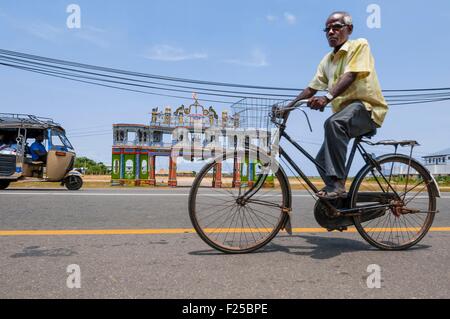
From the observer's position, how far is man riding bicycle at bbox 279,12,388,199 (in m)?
2.88

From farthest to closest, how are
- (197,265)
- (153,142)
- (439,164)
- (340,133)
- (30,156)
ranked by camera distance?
1. (439,164)
2. (153,142)
3. (30,156)
4. (340,133)
5. (197,265)

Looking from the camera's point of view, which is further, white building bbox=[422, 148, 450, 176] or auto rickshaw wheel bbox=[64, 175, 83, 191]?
white building bbox=[422, 148, 450, 176]

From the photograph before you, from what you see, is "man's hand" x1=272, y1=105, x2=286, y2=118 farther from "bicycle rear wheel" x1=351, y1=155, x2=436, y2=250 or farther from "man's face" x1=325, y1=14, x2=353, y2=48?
"bicycle rear wheel" x1=351, y1=155, x2=436, y2=250

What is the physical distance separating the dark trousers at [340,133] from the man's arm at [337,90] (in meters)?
0.20

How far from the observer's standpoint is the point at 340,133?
9.74ft

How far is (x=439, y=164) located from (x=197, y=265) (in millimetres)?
93054

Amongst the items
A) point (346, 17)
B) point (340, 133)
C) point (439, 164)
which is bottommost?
point (340, 133)

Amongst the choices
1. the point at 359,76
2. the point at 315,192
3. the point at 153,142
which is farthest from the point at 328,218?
the point at 153,142

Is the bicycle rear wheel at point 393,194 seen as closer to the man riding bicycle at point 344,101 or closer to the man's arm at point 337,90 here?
the man riding bicycle at point 344,101

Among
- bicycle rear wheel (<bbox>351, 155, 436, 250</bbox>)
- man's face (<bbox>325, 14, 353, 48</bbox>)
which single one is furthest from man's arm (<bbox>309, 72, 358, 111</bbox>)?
bicycle rear wheel (<bbox>351, 155, 436, 250</bbox>)

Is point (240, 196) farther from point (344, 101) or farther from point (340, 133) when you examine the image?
point (344, 101)

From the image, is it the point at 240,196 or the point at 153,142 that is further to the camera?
the point at 153,142

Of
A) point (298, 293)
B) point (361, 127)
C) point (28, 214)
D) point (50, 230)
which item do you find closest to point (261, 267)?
point (298, 293)
